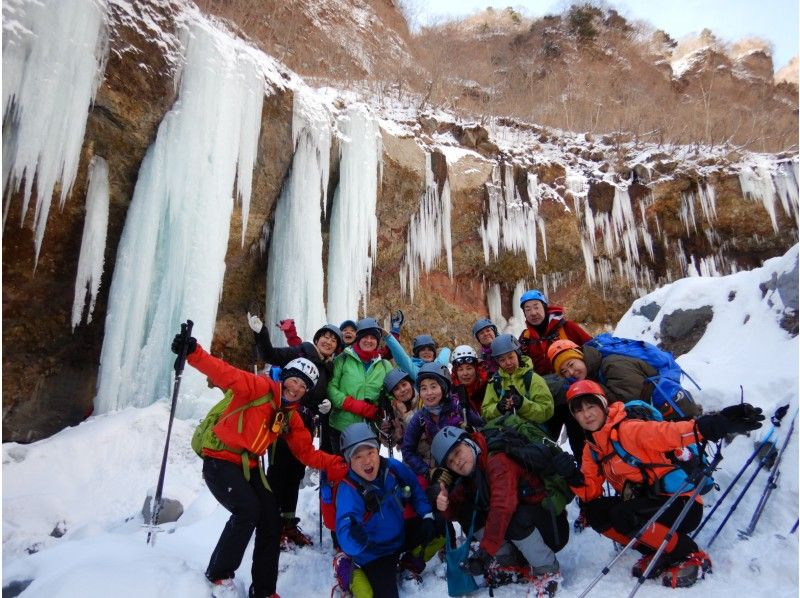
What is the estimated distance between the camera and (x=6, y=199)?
512 cm

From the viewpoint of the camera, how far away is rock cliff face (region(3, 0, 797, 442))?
233 inches

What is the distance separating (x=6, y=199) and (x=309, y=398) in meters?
4.73

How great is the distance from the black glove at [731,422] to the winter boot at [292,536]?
8.88 ft

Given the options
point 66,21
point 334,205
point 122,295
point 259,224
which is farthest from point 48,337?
point 334,205

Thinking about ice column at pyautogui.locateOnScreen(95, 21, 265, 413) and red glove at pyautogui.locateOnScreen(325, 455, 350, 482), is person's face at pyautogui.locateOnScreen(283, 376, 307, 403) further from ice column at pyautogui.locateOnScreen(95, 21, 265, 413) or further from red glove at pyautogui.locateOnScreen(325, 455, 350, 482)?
ice column at pyautogui.locateOnScreen(95, 21, 265, 413)

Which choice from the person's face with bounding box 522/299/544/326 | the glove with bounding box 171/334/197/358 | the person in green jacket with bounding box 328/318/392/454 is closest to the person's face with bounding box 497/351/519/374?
the person's face with bounding box 522/299/544/326

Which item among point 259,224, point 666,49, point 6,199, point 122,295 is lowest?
point 122,295

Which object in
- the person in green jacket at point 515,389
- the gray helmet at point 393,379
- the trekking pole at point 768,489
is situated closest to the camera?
the trekking pole at point 768,489

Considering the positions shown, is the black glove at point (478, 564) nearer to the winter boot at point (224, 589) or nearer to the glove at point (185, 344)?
the winter boot at point (224, 589)

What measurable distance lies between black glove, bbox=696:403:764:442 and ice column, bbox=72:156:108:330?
22.7 feet

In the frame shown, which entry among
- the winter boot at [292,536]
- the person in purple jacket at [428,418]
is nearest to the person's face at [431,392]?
the person in purple jacket at [428,418]

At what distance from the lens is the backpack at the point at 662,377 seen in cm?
282

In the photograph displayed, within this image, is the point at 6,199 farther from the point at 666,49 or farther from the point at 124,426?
the point at 666,49

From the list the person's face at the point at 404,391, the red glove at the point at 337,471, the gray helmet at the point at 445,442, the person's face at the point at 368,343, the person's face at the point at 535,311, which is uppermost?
Answer: the person's face at the point at 535,311
